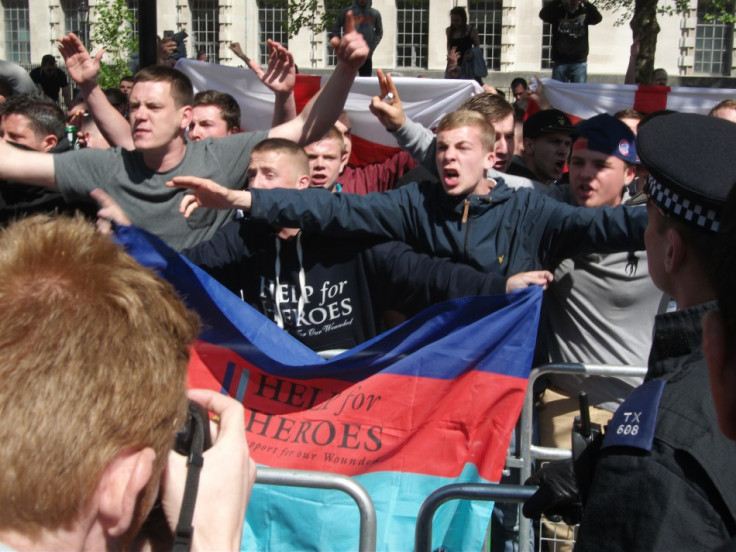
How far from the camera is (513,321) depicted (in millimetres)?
3475

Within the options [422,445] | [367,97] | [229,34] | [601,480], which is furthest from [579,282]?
[229,34]

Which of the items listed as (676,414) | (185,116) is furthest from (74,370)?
(185,116)

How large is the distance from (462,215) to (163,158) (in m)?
1.55

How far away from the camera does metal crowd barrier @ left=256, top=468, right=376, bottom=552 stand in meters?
2.48

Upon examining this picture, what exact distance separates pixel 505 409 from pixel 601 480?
5.79 ft

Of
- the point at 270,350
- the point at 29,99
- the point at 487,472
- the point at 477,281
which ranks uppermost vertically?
the point at 29,99

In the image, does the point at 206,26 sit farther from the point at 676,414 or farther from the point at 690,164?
the point at 676,414

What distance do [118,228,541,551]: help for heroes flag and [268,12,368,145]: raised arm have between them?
129 cm

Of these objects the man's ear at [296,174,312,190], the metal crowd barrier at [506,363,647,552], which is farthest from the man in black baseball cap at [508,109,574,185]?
the metal crowd barrier at [506,363,647,552]

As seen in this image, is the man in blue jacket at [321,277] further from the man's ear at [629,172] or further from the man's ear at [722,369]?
the man's ear at [722,369]

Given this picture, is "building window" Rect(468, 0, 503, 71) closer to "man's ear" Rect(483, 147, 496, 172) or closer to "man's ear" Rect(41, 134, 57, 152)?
"man's ear" Rect(41, 134, 57, 152)

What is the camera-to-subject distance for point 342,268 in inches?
158

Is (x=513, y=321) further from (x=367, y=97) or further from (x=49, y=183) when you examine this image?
(x=367, y=97)

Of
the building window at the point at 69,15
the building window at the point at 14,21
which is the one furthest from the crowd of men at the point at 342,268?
the building window at the point at 14,21
